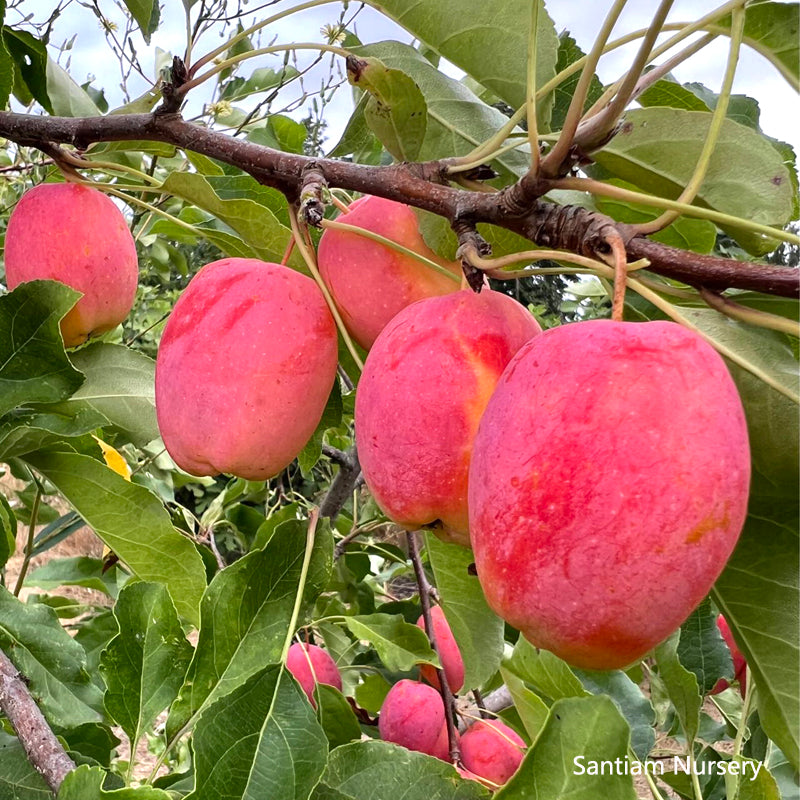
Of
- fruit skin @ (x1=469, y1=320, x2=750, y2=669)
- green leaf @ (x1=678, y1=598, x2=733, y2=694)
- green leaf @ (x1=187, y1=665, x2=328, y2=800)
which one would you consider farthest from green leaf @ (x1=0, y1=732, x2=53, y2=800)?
green leaf @ (x1=678, y1=598, x2=733, y2=694)

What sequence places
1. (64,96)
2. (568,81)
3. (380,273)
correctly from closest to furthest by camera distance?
(380,273) < (568,81) < (64,96)

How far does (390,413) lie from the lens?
0.57m

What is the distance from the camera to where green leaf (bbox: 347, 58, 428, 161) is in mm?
685

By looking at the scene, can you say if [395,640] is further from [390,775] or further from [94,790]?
[94,790]

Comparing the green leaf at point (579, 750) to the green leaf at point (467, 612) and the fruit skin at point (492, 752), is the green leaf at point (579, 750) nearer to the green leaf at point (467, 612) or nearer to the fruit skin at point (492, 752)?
the green leaf at point (467, 612)

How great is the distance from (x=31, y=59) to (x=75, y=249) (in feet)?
1.09

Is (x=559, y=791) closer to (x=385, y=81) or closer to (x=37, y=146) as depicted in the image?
(x=385, y=81)

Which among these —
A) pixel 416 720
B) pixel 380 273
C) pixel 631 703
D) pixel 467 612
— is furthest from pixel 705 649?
pixel 380 273

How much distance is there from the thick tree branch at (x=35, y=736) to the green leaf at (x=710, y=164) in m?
0.61

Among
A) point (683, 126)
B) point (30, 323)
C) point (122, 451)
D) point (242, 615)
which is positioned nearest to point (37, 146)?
point (30, 323)

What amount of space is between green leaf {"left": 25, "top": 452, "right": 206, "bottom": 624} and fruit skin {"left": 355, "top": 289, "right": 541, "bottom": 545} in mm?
353

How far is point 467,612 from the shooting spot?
930 millimetres

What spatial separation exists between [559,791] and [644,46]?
449mm

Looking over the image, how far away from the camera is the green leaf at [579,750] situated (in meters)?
0.52
